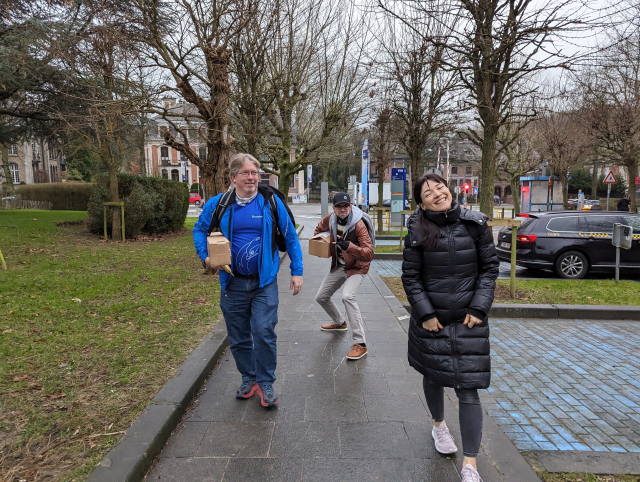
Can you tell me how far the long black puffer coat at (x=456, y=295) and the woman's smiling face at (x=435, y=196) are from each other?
43mm

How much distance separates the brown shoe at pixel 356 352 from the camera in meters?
4.72

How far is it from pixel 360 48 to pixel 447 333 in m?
14.6

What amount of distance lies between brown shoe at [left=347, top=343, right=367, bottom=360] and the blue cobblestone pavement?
129 centimetres

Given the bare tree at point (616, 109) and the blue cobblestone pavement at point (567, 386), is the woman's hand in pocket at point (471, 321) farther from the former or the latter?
the bare tree at point (616, 109)

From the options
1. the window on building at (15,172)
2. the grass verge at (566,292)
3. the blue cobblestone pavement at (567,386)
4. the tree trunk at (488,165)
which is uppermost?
the window on building at (15,172)

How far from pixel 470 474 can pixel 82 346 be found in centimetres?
385

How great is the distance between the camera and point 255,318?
11.4 ft

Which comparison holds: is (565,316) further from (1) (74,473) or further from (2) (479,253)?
(1) (74,473)

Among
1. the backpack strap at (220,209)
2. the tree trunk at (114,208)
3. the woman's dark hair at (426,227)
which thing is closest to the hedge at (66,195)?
the tree trunk at (114,208)

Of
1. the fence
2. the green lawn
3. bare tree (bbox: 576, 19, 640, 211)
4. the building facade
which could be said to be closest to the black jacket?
bare tree (bbox: 576, 19, 640, 211)

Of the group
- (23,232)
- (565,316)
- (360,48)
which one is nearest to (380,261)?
(565,316)

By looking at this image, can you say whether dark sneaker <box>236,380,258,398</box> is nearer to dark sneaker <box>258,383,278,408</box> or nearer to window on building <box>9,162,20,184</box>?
dark sneaker <box>258,383,278,408</box>

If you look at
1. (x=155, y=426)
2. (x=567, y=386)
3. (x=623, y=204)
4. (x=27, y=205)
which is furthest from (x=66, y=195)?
(x=623, y=204)

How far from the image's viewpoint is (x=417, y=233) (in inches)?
109
